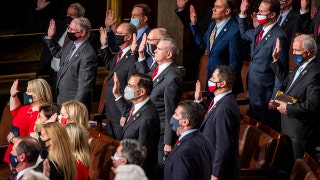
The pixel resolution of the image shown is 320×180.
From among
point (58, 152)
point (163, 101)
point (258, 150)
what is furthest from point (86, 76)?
point (58, 152)

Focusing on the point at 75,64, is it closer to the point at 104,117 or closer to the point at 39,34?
the point at 104,117

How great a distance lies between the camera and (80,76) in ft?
26.7

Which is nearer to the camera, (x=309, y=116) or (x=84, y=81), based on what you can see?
(x=309, y=116)

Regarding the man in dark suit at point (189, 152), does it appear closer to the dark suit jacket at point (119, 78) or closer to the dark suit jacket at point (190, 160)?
the dark suit jacket at point (190, 160)

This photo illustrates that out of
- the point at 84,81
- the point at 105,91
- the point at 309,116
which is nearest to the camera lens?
the point at 309,116

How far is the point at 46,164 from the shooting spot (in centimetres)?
566

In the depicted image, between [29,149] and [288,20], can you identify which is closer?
[29,149]

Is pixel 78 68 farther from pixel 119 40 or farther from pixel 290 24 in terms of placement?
pixel 290 24

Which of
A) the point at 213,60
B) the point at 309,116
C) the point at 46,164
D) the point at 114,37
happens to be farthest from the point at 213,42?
the point at 46,164

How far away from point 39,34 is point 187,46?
1825mm

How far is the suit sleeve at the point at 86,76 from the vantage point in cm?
806

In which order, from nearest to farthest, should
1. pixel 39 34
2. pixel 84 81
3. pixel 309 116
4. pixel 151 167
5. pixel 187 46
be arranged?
pixel 151 167 → pixel 309 116 → pixel 84 81 → pixel 39 34 → pixel 187 46

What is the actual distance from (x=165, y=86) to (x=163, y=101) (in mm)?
170

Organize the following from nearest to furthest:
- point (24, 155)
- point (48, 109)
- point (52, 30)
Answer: point (24, 155) → point (48, 109) → point (52, 30)
